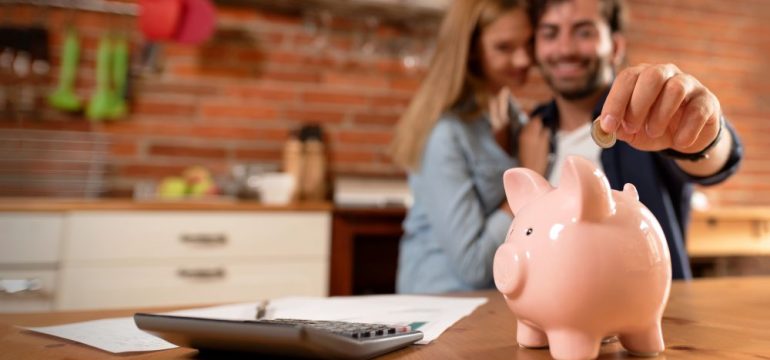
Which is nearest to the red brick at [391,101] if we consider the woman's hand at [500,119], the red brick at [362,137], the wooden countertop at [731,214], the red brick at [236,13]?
the red brick at [362,137]

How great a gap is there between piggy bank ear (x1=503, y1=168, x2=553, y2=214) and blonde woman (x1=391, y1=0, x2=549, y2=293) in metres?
0.70

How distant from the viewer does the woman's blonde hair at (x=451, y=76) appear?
1394mm

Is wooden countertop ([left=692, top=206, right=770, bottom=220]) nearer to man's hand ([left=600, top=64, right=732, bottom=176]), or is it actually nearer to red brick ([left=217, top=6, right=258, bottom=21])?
man's hand ([left=600, top=64, right=732, bottom=176])

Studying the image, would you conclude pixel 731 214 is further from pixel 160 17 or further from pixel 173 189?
pixel 160 17

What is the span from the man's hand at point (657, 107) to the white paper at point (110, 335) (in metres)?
0.47

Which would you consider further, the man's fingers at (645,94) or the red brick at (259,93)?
the red brick at (259,93)

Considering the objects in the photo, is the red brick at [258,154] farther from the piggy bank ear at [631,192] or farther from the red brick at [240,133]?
the piggy bank ear at [631,192]

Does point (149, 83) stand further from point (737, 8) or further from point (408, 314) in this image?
point (737, 8)

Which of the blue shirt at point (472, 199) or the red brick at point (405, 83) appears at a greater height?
the red brick at point (405, 83)

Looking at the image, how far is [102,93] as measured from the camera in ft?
6.93

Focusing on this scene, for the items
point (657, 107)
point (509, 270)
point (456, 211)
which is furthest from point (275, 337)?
point (456, 211)

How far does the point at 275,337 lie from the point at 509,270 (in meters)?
0.20

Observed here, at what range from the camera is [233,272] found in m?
1.79

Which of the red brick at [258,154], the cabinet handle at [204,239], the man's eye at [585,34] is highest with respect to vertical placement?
the man's eye at [585,34]
